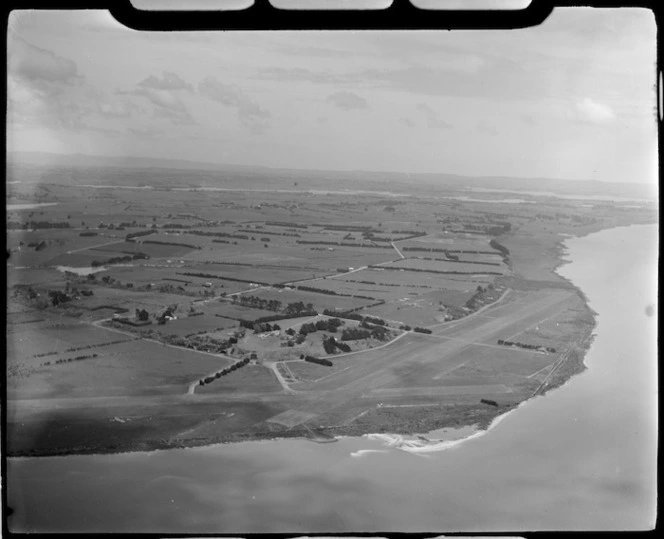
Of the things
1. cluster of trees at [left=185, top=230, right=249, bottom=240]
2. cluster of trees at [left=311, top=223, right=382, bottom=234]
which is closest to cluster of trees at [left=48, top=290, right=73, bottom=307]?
cluster of trees at [left=185, top=230, right=249, bottom=240]

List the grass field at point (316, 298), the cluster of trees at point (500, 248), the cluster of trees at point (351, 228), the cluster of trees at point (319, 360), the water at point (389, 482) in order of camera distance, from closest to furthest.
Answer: the water at point (389, 482) < the cluster of trees at point (319, 360) < the grass field at point (316, 298) < the cluster of trees at point (351, 228) < the cluster of trees at point (500, 248)

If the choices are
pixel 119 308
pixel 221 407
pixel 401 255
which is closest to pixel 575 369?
pixel 401 255

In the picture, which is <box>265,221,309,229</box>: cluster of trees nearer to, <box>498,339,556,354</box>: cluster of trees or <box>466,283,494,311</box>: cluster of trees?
<box>466,283,494,311</box>: cluster of trees

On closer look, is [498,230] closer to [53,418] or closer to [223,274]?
[223,274]

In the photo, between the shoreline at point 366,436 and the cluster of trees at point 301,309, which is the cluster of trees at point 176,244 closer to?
the cluster of trees at point 301,309

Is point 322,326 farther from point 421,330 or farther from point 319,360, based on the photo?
point 421,330

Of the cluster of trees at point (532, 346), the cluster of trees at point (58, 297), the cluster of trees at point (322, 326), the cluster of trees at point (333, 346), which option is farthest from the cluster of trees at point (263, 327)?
the cluster of trees at point (532, 346)

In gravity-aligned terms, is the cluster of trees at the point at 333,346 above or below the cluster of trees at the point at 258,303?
below
